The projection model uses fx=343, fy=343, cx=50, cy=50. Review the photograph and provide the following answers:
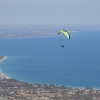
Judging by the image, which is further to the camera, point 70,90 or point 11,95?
point 70,90

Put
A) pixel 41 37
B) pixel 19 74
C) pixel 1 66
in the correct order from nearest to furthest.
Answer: pixel 19 74
pixel 1 66
pixel 41 37

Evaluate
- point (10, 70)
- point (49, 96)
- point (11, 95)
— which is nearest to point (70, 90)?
point (49, 96)

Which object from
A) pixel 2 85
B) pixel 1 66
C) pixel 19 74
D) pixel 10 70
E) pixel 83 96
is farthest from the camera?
pixel 1 66

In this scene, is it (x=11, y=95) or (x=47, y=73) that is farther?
(x=47, y=73)

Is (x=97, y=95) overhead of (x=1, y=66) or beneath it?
beneath

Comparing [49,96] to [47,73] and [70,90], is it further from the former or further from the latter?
[47,73]

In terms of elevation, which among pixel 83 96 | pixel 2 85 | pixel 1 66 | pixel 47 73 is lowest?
pixel 83 96

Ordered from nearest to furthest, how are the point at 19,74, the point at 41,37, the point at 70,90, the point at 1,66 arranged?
the point at 70,90, the point at 19,74, the point at 1,66, the point at 41,37

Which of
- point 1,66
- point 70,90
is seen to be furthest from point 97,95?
point 1,66

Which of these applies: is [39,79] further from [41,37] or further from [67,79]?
[41,37]
